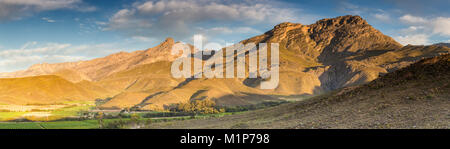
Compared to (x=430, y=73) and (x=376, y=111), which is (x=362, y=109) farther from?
(x=430, y=73)

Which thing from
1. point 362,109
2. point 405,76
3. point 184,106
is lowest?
point 184,106

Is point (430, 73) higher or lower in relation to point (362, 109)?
higher

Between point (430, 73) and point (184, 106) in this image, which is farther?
point (184, 106)
